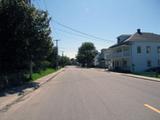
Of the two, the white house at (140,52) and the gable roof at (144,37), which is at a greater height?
the gable roof at (144,37)

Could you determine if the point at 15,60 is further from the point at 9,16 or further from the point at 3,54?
the point at 9,16

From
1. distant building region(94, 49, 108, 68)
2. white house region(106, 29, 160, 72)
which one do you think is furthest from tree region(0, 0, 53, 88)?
distant building region(94, 49, 108, 68)

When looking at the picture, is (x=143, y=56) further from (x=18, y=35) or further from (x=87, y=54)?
(x=87, y=54)

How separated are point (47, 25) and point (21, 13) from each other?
5255 mm

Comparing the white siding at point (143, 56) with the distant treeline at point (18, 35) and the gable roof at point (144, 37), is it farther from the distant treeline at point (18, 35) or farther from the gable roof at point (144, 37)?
the distant treeline at point (18, 35)

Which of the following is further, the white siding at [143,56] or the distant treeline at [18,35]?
the white siding at [143,56]

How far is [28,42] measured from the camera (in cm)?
2384

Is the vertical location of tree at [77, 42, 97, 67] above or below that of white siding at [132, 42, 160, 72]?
above

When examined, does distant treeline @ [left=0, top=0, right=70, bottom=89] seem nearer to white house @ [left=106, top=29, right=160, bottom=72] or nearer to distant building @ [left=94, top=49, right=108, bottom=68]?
white house @ [left=106, top=29, right=160, bottom=72]

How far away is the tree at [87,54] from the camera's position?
139625 mm

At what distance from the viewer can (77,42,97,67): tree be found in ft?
458

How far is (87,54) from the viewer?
140125 mm

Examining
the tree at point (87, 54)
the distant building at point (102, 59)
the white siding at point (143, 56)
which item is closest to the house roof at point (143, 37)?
the white siding at point (143, 56)

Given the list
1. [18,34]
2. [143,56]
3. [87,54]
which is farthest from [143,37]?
[87,54]
